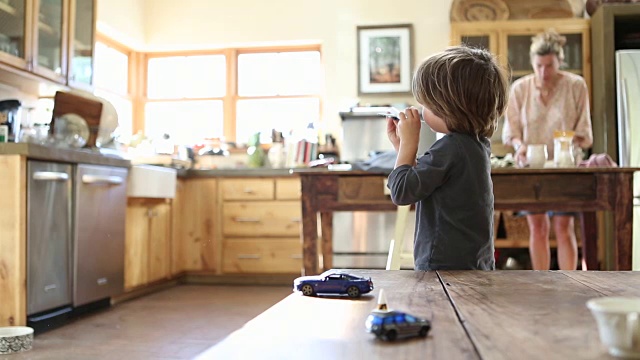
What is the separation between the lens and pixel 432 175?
1.49m

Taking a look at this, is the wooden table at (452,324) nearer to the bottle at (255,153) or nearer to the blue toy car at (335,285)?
the blue toy car at (335,285)

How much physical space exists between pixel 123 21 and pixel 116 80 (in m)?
0.55

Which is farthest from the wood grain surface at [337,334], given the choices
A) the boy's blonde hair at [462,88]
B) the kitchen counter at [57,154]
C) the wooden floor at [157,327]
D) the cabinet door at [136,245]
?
the cabinet door at [136,245]

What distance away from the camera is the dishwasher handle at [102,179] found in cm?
352

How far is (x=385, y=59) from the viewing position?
558 cm

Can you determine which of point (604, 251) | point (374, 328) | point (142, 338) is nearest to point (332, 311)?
point (374, 328)

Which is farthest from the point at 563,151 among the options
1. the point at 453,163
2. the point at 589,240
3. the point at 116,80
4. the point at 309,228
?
the point at 116,80

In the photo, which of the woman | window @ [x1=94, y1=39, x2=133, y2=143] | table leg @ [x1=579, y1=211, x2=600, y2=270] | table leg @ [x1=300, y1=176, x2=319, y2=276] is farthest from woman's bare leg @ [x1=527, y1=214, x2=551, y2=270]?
window @ [x1=94, y1=39, x2=133, y2=143]

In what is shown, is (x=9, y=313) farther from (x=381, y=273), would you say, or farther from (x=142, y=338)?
(x=381, y=273)

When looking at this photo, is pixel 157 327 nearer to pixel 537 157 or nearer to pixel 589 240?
pixel 537 157

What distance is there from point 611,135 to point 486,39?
3.78 ft

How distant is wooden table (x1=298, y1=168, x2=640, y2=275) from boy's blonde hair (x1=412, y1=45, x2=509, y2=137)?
3.62ft

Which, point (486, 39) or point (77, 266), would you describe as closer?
point (77, 266)

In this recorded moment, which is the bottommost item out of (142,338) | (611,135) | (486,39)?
(142,338)
